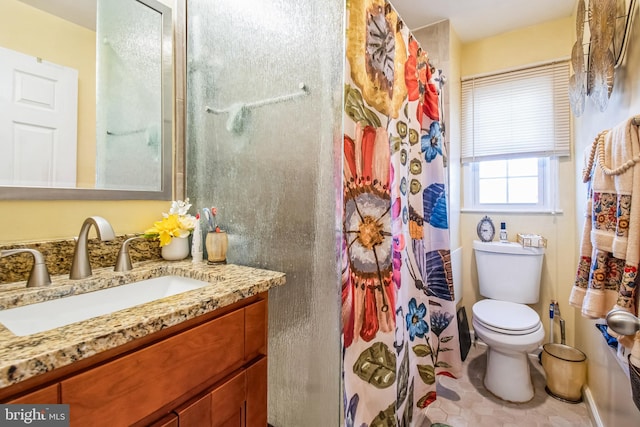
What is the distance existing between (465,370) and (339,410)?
4.81 ft

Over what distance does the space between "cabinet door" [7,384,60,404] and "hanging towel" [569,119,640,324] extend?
137cm

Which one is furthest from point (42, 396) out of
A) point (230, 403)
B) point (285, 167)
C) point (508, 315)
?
point (508, 315)

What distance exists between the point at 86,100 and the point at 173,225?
526 mm

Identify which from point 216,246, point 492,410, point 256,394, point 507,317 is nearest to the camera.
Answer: point 256,394

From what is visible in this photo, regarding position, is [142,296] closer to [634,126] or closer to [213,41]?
[213,41]

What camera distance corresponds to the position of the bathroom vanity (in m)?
0.51

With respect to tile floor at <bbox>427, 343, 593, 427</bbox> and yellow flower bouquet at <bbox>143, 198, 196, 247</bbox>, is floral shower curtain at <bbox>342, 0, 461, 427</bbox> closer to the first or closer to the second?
tile floor at <bbox>427, 343, 593, 427</bbox>

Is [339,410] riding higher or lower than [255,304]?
lower

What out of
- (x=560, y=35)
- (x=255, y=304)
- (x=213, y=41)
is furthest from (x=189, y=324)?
(x=560, y=35)

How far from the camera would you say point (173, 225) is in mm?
1160

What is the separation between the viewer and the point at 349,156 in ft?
3.27

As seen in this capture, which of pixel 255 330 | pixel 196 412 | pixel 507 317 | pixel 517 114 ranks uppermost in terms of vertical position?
pixel 517 114

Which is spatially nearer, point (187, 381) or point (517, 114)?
point (187, 381)

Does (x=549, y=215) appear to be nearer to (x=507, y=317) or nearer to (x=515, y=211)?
(x=515, y=211)
